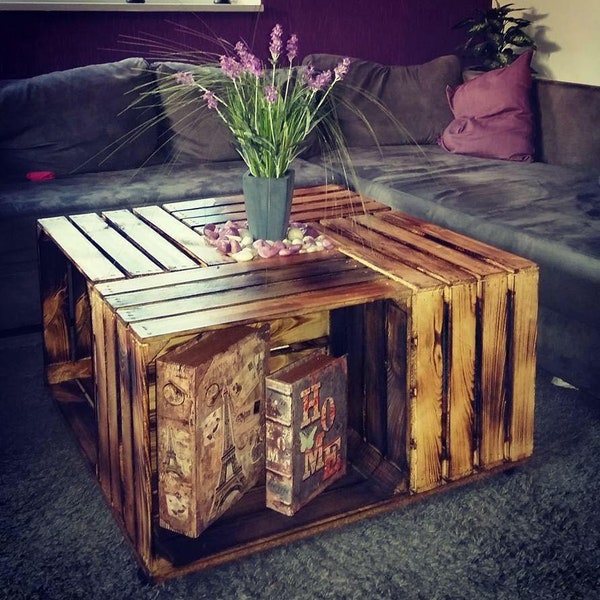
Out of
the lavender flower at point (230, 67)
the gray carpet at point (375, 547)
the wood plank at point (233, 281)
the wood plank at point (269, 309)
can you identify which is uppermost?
the lavender flower at point (230, 67)

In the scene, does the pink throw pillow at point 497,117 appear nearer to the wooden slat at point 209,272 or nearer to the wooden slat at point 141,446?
the wooden slat at point 209,272

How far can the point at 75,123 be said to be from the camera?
324cm

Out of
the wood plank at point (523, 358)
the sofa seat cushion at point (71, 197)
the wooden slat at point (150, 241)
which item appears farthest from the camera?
the sofa seat cushion at point (71, 197)

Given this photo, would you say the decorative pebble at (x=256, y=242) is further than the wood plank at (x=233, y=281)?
Yes

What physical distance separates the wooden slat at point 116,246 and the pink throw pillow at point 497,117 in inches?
72.1

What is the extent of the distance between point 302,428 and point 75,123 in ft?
6.46

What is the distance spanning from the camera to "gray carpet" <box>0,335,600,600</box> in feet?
5.21

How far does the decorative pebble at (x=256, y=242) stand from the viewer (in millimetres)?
1993

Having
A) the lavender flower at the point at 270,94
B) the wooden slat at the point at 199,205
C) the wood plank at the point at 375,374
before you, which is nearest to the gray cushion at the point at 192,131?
the wooden slat at the point at 199,205

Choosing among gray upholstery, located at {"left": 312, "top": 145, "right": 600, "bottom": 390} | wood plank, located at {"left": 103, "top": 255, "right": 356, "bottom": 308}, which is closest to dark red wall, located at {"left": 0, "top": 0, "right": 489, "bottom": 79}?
gray upholstery, located at {"left": 312, "top": 145, "right": 600, "bottom": 390}

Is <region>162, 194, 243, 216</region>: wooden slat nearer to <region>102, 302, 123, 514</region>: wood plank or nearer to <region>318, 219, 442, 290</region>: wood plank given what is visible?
<region>318, 219, 442, 290</region>: wood plank

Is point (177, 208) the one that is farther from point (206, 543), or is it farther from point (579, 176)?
point (579, 176)

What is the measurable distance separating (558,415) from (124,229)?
126cm

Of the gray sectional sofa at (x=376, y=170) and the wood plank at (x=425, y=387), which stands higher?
the gray sectional sofa at (x=376, y=170)
